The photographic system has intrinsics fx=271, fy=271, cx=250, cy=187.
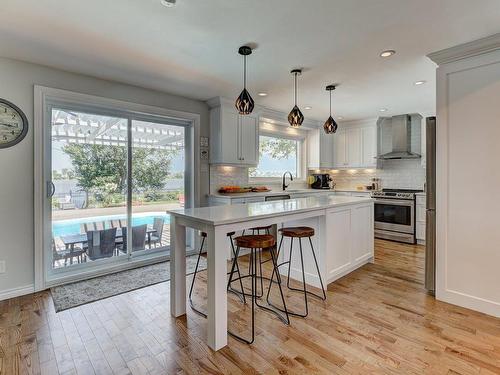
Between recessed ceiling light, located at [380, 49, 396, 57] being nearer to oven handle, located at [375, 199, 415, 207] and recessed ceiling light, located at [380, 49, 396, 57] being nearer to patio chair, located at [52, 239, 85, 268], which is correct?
oven handle, located at [375, 199, 415, 207]

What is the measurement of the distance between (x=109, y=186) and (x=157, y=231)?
0.98 metres

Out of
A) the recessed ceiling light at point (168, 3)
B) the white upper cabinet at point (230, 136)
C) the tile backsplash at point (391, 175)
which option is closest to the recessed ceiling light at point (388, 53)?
the recessed ceiling light at point (168, 3)

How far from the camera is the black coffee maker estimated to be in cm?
631

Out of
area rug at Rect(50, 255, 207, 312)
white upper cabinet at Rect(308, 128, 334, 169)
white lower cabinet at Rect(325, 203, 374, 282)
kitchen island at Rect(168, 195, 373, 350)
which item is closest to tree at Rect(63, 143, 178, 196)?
area rug at Rect(50, 255, 207, 312)

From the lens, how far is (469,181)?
8.22ft

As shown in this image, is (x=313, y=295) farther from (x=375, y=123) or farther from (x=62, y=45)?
(x=375, y=123)

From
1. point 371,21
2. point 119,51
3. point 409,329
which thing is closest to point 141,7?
point 119,51

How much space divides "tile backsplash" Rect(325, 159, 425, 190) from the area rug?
437cm

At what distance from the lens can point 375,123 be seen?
5773mm

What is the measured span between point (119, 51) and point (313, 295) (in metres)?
3.18

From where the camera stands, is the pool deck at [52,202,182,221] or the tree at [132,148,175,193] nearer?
the pool deck at [52,202,182,221]

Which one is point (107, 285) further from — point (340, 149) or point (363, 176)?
point (363, 176)

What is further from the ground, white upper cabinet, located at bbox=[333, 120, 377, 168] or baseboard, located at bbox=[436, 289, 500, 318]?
white upper cabinet, located at bbox=[333, 120, 377, 168]

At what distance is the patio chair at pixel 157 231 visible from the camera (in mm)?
4121
